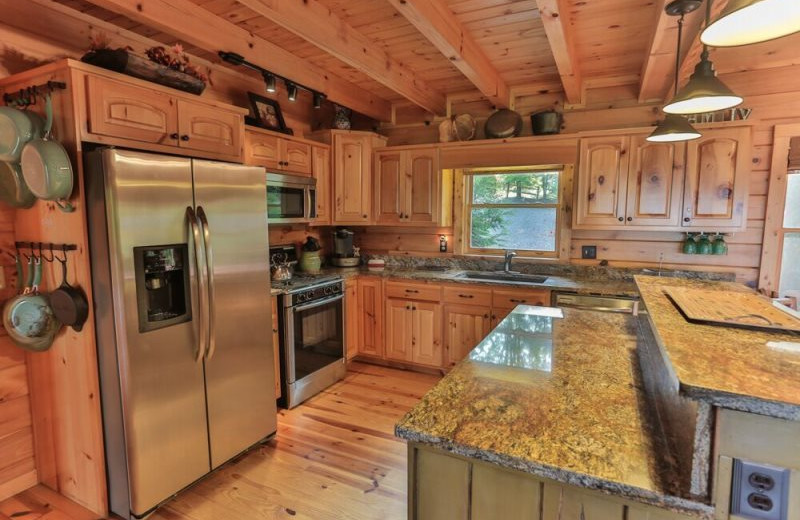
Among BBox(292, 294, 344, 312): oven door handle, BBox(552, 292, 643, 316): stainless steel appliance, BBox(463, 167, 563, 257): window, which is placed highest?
BBox(463, 167, 563, 257): window

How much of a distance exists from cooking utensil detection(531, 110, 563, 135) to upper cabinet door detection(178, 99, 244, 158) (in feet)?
7.74

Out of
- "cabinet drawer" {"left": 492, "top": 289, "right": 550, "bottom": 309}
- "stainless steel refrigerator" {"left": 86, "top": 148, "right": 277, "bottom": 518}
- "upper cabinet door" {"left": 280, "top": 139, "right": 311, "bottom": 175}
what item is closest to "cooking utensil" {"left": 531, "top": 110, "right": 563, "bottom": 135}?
"cabinet drawer" {"left": 492, "top": 289, "right": 550, "bottom": 309}

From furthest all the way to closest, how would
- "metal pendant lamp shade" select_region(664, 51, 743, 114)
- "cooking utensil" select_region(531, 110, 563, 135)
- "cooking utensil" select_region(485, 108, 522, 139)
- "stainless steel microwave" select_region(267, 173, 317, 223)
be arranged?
"cooking utensil" select_region(485, 108, 522, 139)
"cooking utensil" select_region(531, 110, 563, 135)
"stainless steel microwave" select_region(267, 173, 317, 223)
"metal pendant lamp shade" select_region(664, 51, 743, 114)

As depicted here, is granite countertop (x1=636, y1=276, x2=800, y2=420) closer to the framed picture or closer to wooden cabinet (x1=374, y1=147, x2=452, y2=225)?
wooden cabinet (x1=374, y1=147, x2=452, y2=225)

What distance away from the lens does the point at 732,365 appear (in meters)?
0.89

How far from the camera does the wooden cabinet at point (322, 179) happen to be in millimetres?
3627

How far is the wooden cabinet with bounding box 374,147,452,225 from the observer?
151 inches

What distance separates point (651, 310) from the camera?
54.6 inches

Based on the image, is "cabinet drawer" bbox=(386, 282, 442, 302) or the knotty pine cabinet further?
"cabinet drawer" bbox=(386, 282, 442, 302)

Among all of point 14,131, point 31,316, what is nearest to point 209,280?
point 31,316

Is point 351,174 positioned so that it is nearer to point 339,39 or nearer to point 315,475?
point 339,39

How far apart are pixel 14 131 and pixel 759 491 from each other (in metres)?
2.76

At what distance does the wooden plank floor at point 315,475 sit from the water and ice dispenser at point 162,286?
0.95 metres

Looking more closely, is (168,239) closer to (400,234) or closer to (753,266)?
(400,234)
